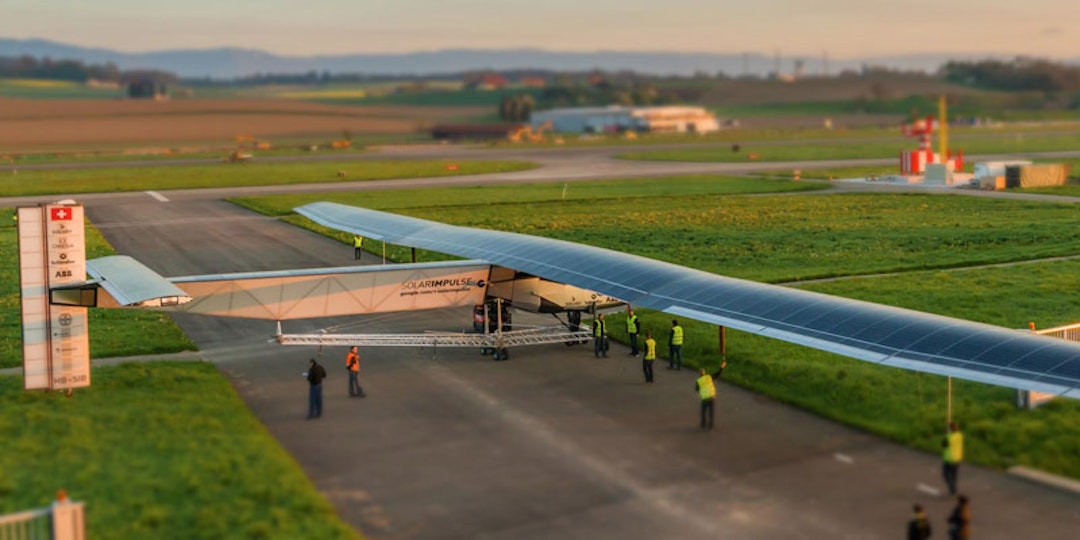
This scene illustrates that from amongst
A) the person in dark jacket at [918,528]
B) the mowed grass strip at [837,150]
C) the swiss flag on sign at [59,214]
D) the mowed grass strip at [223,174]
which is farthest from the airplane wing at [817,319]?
the mowed grass strip at [837,150]

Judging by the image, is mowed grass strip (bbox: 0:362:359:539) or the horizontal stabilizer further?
the horizontal stabilizer

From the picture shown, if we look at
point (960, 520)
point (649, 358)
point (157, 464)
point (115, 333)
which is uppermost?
point (649, 358)

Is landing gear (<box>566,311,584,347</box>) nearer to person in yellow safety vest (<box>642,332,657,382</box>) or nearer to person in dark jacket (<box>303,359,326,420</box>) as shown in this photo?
person in yellow safety vest (<box>642,332,657,382</box>)

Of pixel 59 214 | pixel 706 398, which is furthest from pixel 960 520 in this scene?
pixel 59 214

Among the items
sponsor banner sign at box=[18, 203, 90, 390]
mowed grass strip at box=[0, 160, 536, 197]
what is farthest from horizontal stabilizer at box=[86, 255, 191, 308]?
mowed grass strip at box=[0, 160, 536, 197]

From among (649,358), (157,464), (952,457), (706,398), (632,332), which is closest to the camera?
(952,457)

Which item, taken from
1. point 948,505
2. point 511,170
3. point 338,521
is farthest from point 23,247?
point 511,170

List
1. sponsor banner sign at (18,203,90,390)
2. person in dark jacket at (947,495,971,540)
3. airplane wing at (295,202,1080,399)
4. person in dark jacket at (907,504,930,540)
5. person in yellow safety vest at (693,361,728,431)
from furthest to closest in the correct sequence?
sponsor banner sign at (18,203,90,390) → person in yellow safety vest at (693,361,728,431) → airplane wing at (295,202,1080,399) → person in dark jacket at (947,495,971,540) → person in dark jacket at (907,504,930,540)

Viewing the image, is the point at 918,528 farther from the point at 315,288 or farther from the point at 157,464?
the point at 315,288
